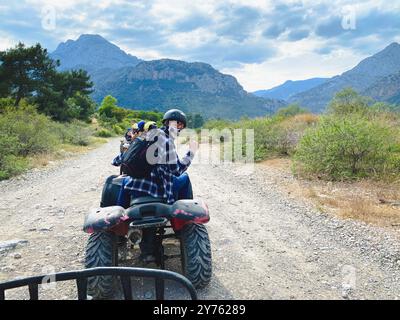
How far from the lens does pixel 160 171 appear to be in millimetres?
3895

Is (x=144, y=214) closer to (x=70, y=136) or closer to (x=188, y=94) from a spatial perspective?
(x=70, y=136)

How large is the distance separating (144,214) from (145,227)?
133 mm

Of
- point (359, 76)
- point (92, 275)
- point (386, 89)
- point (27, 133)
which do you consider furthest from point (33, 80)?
point (359, 76)

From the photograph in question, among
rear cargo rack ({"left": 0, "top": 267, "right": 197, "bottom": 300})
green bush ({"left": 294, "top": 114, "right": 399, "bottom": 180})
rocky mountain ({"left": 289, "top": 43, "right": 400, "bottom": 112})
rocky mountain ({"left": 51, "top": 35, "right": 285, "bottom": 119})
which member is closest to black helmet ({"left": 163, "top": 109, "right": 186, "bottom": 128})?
rear cargo rack ({"left": 0, "top": 267, "right": 197, "bottom": 300})

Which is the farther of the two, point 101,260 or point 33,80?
point 33,80

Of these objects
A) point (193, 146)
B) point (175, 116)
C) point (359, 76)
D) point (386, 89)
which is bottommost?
point (193, 146)

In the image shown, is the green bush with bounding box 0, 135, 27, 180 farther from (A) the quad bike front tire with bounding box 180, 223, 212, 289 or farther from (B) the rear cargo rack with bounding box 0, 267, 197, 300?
(B) the rear cargo rack with bounding box 0, 267, 197, 300

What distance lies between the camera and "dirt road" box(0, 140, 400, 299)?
402 cm

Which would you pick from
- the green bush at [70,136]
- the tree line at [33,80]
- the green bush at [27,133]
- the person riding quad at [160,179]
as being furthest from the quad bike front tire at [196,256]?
the tree line at [33,80]

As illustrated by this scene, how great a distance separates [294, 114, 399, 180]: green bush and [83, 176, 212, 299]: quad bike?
6.98m

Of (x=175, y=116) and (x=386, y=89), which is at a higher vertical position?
(x=386, y=89)

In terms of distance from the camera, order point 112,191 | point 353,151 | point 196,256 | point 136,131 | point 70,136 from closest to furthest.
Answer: point 196,256, point 112,191, point 136,131, point 353,151, point 70,136

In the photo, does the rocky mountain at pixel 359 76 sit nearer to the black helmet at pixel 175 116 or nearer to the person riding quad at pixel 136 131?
the person riding quad at pixel 136 131

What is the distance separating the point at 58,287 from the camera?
3920 mm
